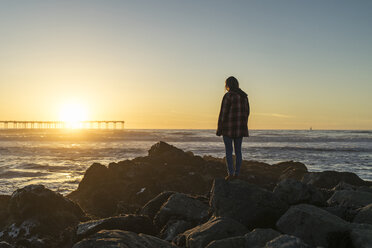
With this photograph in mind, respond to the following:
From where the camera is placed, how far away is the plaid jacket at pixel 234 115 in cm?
732

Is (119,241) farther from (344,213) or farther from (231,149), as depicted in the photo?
(344,213)

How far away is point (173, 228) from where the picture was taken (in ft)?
20.7

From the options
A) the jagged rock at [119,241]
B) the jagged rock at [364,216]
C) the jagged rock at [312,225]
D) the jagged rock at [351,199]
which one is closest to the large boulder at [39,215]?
the jagged rock at [119,241]

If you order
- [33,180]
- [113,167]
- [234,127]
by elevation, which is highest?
[234,127]

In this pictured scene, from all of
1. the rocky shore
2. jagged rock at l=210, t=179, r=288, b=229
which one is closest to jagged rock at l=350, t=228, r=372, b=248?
the rocky shore

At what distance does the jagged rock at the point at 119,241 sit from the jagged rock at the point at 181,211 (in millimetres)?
1836

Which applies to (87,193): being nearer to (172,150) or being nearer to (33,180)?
(172,150)

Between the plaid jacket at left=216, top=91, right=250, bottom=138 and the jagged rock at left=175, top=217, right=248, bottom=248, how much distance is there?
2.41m

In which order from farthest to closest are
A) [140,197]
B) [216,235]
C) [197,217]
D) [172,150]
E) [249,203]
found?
1. [172,150]
2. [140,197]
3. [197,217]
4. [249,203]
5. [216,235]

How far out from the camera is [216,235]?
16.5 ft

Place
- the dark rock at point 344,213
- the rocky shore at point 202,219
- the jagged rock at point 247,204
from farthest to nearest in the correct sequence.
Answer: the dark rock at point 344,213 → the jagged rock at point 247,204 → the rocky shore at point 202,219

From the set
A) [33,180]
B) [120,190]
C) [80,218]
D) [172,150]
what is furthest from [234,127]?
[33,180]

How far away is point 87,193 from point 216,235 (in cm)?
790

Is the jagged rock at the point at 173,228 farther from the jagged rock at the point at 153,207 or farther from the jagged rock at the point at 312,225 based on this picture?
the jagged rock at the point at 312,225
